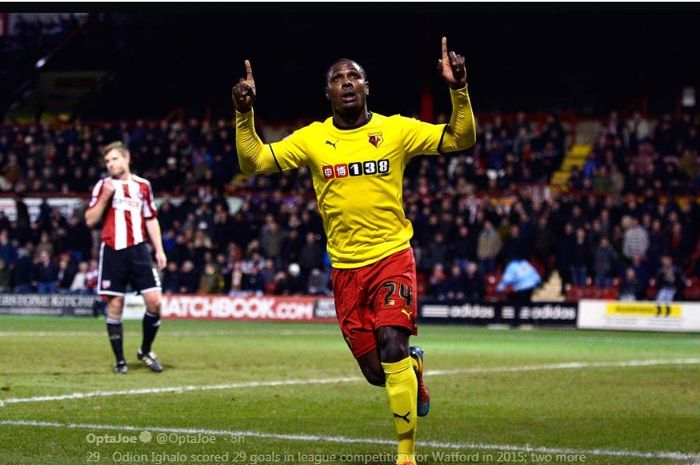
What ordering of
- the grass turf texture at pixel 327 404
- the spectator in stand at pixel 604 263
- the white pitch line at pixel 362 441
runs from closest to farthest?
the grass turf texture at pixel 327 404, the white pitch line at pixel 362 441, the spectator in stand at pixel 604 263

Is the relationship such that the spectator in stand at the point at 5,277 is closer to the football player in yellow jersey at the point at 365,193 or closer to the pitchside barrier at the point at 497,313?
the pitchside barrier at the point at 497,313

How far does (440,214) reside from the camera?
1100 inches

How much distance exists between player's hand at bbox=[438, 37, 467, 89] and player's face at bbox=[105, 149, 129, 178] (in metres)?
6.46

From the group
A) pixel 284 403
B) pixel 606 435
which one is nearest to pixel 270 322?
pixel 284 403

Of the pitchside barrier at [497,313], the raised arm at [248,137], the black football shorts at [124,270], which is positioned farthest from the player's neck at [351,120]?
the pitchside barrier at [497,313]

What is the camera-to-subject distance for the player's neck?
745 cm

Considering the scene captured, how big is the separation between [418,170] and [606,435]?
2339cm

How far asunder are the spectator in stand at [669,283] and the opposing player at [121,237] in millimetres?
15133

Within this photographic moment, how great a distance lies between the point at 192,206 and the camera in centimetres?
3020

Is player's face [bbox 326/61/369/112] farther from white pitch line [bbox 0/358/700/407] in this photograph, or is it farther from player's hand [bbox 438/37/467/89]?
white pitch line [bbox 0/358/700/407]

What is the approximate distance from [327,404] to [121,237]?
3.92m

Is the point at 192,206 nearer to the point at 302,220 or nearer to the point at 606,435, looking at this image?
the point at 302,220

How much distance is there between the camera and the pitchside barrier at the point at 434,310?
79.6ft

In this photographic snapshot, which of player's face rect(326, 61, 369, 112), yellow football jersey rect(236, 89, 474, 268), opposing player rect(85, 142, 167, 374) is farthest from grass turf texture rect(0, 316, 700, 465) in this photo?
player's face rect(326, 61, 369, 112)
